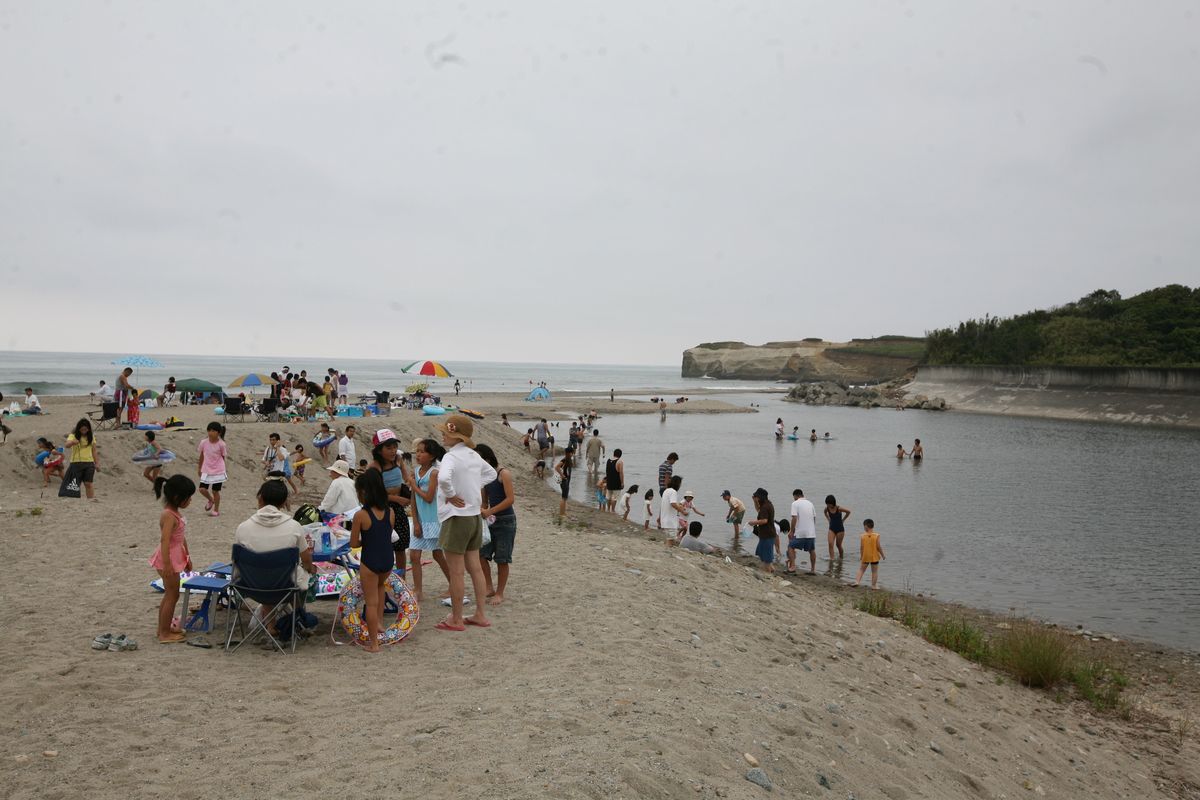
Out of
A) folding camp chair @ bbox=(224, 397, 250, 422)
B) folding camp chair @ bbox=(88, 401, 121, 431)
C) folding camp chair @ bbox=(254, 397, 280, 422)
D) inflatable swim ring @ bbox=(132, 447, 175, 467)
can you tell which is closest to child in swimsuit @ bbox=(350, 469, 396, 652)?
inflatable swim ring @ bbox=(132, 447, 175, 467)

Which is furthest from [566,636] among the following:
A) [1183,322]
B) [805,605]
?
[1183,322]

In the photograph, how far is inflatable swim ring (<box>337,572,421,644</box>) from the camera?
22.0 feet

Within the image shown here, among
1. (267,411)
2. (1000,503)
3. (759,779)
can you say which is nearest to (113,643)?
(759,779)

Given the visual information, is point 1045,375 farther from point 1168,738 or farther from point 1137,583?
point 1168,738

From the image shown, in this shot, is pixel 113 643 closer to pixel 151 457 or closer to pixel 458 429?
pixel 458 429

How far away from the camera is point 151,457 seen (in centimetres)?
1531

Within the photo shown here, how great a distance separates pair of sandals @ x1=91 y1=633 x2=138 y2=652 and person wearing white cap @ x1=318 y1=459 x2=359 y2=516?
94.0 inches

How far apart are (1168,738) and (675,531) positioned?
9.45 metres

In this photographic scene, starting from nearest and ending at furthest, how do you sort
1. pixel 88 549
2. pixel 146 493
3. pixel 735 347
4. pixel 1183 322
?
pixel 88 549
pixel 146 493
pixel 1183 322
pixel 735 347

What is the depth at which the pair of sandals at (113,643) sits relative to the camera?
617cm

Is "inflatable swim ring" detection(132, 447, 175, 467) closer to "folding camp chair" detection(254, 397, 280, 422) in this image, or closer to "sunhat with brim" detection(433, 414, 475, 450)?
Answer: "folding camp chair" detection(254, 397, 280, 422)

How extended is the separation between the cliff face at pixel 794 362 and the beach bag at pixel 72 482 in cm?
13377

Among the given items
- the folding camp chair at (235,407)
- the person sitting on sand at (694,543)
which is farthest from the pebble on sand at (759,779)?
the folding camp chair at (235,407)

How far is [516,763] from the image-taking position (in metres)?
4.41
